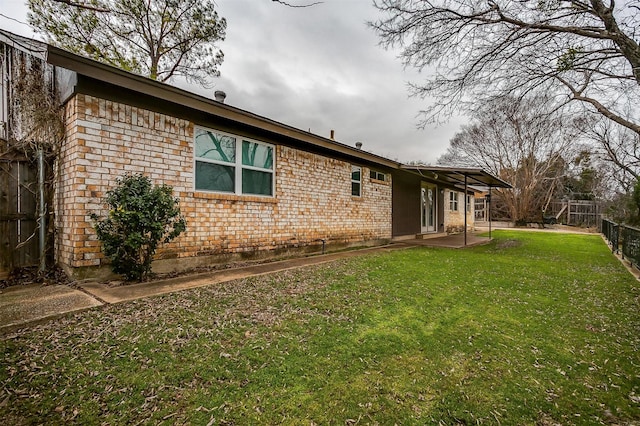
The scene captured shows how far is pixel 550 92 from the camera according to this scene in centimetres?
679

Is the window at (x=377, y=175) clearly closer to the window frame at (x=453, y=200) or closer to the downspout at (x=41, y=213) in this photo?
the window frame at (x=453, y=200)

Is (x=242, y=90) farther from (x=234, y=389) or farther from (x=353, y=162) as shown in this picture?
(x=234, y=389)

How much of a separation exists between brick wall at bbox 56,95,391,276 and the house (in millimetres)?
16

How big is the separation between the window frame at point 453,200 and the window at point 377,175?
806 centimetres

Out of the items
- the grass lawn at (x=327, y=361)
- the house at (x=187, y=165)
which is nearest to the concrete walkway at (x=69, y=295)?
the grass lawn at (x=327, y=361)

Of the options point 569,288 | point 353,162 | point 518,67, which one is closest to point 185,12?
point 353,162

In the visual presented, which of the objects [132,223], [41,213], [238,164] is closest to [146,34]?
[238,164]

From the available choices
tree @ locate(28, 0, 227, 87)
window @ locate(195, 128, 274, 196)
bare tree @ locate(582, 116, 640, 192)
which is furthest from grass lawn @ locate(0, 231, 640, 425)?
bare tree @ locate(582, 116, 640, 192)

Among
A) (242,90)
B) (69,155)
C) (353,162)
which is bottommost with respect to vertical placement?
(69,155)

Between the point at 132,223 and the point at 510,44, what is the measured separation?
7337 millimetres

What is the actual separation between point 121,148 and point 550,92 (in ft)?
29.8

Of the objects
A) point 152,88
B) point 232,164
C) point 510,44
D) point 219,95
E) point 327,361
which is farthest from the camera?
point 219,95

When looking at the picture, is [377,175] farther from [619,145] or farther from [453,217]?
[619,145]

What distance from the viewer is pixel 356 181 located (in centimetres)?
999
